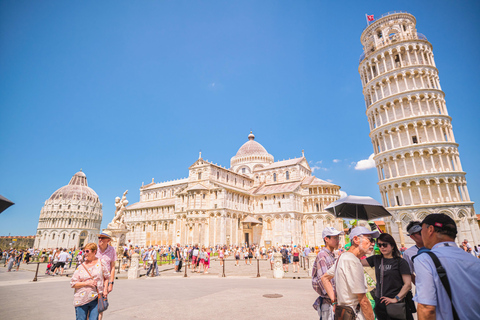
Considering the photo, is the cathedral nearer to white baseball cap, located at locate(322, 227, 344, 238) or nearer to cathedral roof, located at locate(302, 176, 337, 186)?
cathedral roof, located at locate(302, 176, 337, 186)

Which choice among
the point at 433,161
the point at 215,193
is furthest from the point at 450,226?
the point at 215,193

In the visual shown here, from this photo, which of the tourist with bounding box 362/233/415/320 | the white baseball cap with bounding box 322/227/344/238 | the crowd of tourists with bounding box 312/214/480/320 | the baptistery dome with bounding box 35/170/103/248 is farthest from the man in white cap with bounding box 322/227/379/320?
the baptistery dome with bounding box 35/170/103/248

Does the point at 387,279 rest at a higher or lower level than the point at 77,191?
lower

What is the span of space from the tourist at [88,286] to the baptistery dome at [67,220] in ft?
321

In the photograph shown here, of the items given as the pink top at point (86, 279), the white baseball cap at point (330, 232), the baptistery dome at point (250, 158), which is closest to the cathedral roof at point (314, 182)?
the baptistery dome at point (250, 158)

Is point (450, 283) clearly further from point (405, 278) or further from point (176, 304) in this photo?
point (176, 304)

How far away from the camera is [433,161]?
26953mm

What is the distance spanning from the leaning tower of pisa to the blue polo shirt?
29024 millimetres

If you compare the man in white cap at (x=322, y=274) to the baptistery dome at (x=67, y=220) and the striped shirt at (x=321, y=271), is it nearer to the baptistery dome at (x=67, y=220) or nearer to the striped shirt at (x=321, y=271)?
the striped shirt at (x=321, y=271)

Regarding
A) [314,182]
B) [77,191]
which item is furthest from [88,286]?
[77,191]

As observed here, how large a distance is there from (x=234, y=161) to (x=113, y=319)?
58.1 metres

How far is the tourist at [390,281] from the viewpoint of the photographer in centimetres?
402

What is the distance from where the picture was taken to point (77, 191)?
91812 mm

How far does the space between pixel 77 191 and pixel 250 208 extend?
249 feet
